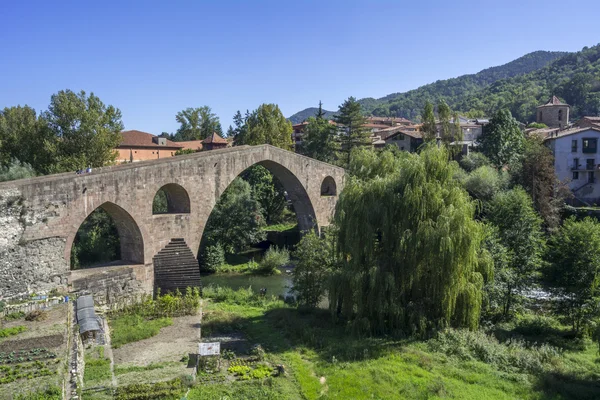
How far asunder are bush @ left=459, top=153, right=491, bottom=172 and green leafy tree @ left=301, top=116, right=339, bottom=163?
11.5 meters

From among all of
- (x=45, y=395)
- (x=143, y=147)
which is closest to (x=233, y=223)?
(x=45, y=395)

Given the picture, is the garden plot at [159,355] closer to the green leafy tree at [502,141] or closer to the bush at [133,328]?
the bush at [133,328]

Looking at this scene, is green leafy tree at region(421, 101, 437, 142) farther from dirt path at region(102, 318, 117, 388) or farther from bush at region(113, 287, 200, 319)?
dirt path at region(102, 318, 117, 388)

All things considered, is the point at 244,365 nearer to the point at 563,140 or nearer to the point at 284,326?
the point at 284,326

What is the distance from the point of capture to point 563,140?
3731 cm

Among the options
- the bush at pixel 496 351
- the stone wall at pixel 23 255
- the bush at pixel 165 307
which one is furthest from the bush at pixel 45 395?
the bush at pixel 496 351

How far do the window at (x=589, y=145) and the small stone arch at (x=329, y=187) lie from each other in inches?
761

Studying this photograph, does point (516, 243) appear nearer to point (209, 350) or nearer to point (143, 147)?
point (209, 350)

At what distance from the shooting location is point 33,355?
11.7m

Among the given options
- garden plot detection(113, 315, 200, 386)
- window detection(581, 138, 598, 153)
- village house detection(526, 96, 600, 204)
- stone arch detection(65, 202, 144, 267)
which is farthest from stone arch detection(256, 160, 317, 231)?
window detection(581, 138, 598, 153)

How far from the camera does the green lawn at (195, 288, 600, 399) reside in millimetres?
11844

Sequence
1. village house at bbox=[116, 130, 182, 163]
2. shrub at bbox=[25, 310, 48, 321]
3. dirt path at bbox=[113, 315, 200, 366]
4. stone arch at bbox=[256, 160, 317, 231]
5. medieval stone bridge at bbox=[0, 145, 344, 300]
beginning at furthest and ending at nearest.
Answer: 1. village house at bbox=[116, 130, 182, 163]
2. stone arch at bbox=[256, 160, 317, 231]
3. medieval stone bridge at bbox=[0, 145, 344, 300]
4. shrub at bbox=[25, 310, 48, 321]
5. dirt path at bbox=[113, 315, 200, 366]

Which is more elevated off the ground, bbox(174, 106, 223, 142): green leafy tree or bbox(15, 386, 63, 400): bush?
bbox(174, 106, 223, 142): green leafy tree

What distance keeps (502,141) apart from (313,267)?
27877 millimetres
